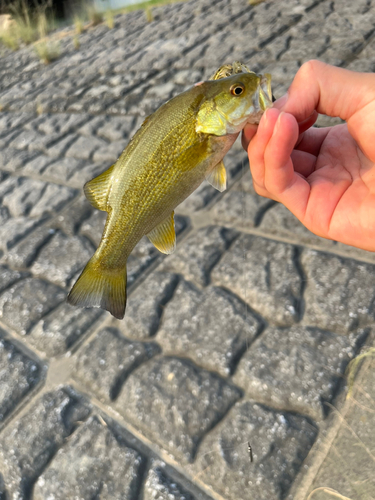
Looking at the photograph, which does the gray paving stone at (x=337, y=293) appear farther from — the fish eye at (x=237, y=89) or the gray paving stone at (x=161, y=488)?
the fish eye at (x=237, y=89)

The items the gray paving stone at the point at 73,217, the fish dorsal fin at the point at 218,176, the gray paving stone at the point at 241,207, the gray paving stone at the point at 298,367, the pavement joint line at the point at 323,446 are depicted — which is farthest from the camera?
the gray paving stone at the point at 73,217

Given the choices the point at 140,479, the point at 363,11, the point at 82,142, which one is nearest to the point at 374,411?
the point at 140,479

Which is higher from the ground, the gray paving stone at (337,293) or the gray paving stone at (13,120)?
the gray paving stone at (13,120)

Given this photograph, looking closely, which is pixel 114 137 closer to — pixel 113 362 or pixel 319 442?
pixel 113 362

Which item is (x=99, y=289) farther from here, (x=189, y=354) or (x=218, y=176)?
(x=189, y=354)

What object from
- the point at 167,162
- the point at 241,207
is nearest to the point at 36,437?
the point at 167,162

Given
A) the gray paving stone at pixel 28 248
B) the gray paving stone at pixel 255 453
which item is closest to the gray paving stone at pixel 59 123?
the gray paving stone at pixel 28 248
